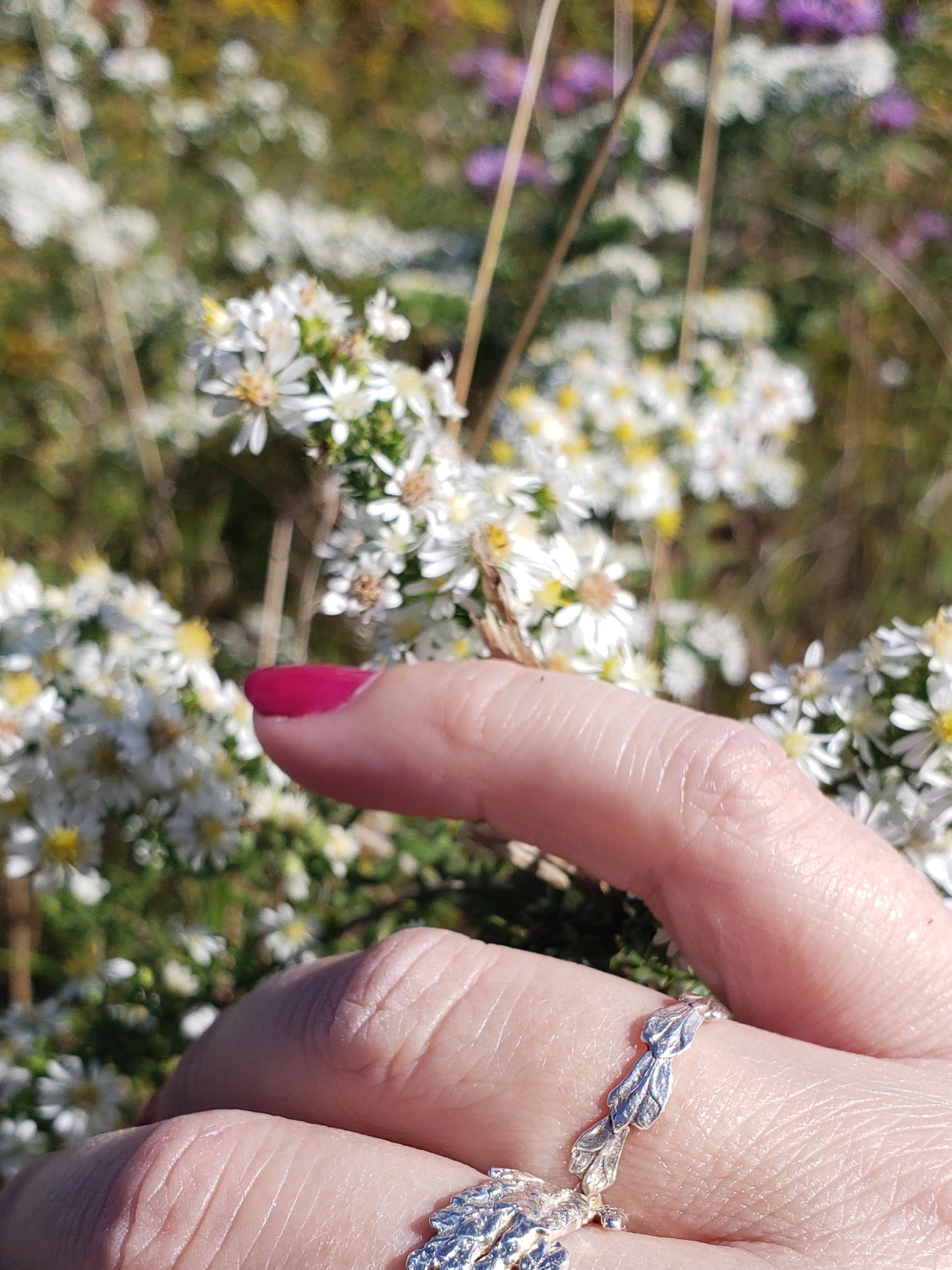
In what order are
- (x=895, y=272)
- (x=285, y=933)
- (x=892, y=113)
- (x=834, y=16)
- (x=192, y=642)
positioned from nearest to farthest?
1. (x=192, y=642)
2. (x=285, y=933)
3. (x=895, y=272)
4. (x=834, y=16)
5. (x=892, y=113)

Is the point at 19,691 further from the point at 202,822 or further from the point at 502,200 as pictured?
the point at 502,200

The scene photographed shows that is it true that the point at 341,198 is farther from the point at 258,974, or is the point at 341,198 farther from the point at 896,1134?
the point at 896,1134

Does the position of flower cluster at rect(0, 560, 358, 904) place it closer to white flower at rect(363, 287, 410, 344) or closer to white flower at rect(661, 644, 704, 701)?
white flower at rect(363, 287, 410, 344)

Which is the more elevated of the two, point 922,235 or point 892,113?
point 892,113

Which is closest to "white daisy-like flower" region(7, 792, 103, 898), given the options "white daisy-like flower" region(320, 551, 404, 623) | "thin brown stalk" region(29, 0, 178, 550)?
"white daisy-like flower" region(320, 551, 404, 623)

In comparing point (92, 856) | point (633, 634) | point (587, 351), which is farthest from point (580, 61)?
point (92, 856)

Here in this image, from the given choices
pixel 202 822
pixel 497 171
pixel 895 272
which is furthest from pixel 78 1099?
pixel 497 171
